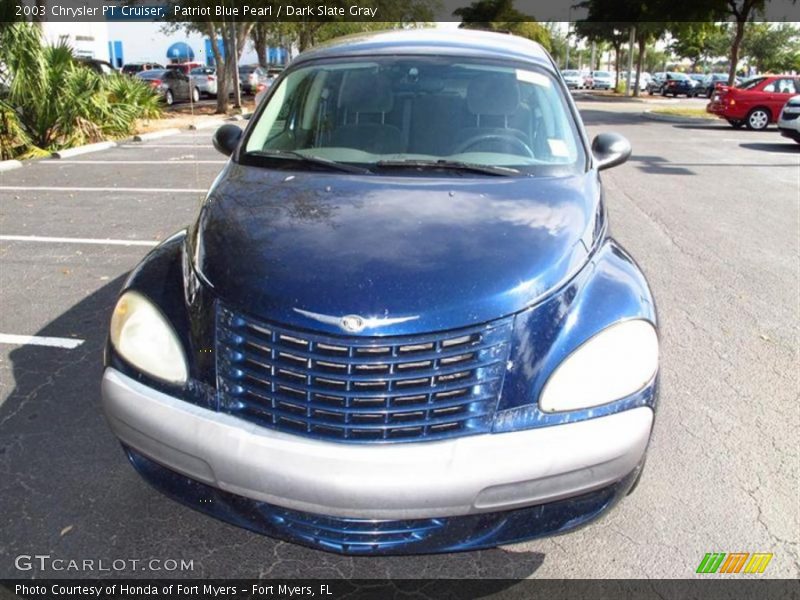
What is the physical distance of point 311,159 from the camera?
3352mm

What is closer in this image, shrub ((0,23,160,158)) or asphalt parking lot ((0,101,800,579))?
asphalt parking lot ((0,101,800,579))

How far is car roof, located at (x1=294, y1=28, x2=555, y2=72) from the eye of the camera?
3.94m

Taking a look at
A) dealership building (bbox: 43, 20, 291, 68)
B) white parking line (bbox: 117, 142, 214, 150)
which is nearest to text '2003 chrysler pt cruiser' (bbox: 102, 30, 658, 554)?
Answer: white parking line (bbox: 117, 142, 214, 150)

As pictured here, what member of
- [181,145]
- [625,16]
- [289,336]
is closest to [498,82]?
[289,336]

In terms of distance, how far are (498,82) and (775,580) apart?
2.63m

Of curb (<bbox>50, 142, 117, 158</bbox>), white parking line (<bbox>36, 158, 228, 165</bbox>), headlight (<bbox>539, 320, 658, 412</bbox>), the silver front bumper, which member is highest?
headlight (<bbox>539, 320, 658, 412</bbox>)

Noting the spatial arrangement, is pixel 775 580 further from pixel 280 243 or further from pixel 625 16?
pixel 625 16

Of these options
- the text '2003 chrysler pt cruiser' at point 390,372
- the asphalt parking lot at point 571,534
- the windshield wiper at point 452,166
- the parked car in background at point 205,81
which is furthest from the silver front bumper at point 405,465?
the parked car in background at point 205,81

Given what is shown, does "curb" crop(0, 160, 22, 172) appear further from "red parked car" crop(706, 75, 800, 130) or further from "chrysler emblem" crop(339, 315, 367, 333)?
"red parked car" crop(706, 75, 800, 130)

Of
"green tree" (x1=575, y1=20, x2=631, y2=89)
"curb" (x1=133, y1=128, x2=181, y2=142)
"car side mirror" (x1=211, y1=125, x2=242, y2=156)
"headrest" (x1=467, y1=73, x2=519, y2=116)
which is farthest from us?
"green tree" (x1=575, y1=20, x2=631, y2=89)

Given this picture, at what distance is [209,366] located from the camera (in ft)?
7.52

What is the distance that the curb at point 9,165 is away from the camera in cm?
1105

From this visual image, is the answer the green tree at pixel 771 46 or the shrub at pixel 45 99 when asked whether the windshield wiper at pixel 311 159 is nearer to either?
the shrub at pixel 45 99

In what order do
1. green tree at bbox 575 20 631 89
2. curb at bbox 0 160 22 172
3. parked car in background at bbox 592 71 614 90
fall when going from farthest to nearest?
parked car in background at bbox 592 71 614 90, green tree at bbox 575 20 631 89, curb at bbox 0 160 22 172
